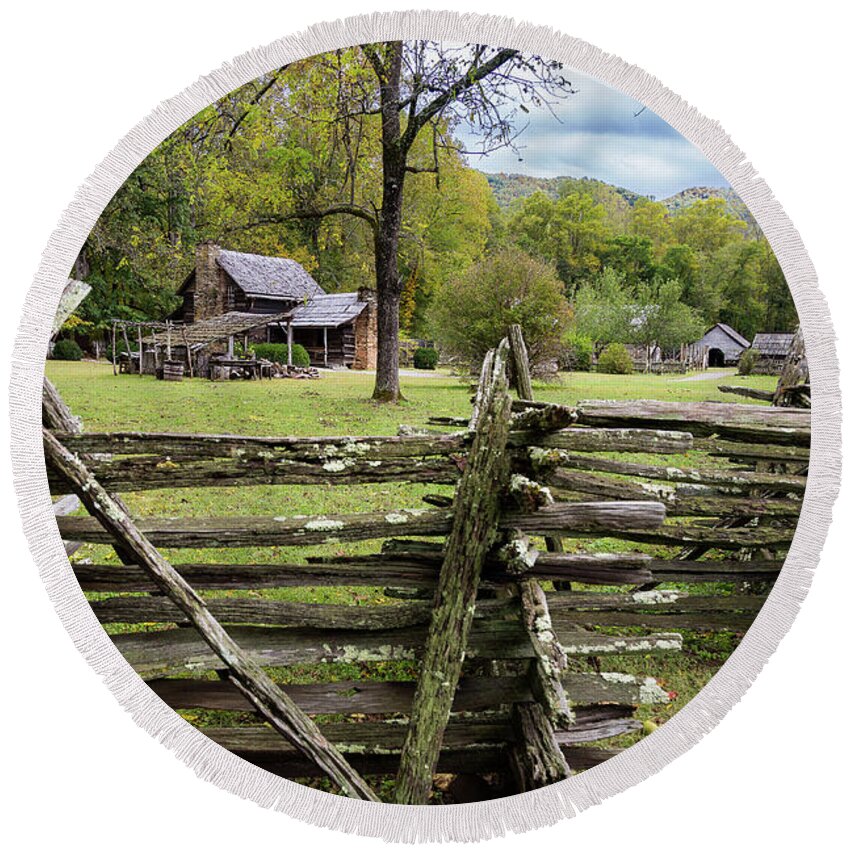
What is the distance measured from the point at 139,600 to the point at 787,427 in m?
2.47

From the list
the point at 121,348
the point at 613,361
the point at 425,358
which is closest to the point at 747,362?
the point at 613,361

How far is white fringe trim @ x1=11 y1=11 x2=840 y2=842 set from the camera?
236cm

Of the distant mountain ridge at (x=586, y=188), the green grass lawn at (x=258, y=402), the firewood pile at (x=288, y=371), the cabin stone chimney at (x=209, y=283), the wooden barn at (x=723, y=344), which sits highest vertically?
the distant mountain ridge at (x=586, y=188)

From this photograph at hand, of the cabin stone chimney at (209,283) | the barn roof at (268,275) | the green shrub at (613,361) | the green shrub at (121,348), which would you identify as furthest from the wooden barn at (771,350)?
the green shrub at (121,348)

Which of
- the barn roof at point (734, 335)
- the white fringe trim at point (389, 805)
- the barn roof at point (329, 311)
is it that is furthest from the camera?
the barn roof at point (734, 335)

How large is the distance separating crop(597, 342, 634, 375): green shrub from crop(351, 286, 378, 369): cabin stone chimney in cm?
80

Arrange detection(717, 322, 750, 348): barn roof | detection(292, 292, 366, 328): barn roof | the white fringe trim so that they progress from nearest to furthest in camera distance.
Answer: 1. the white fringe trim
2. detection(292, 292, 366, 328): barn roof
3. detection(717, 322, 750, 348): barn roof

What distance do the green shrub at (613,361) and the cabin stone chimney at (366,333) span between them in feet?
2.62

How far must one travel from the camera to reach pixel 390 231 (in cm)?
244

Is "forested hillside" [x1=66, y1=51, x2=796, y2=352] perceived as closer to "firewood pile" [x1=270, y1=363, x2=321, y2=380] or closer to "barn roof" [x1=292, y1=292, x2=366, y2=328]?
"barn roof" [x1=292, y1=292, x2=366, y2=328]

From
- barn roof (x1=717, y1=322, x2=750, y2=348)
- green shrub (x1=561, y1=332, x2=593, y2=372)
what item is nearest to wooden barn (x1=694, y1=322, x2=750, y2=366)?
barn roof (x1=717, y1=322, x2=750, y2=348)

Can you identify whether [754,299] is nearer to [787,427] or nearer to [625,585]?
[787,427]

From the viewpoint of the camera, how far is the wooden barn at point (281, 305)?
7.97ft

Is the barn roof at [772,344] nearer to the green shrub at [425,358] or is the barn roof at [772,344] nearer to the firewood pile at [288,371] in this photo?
the green shrub at [425,358]
